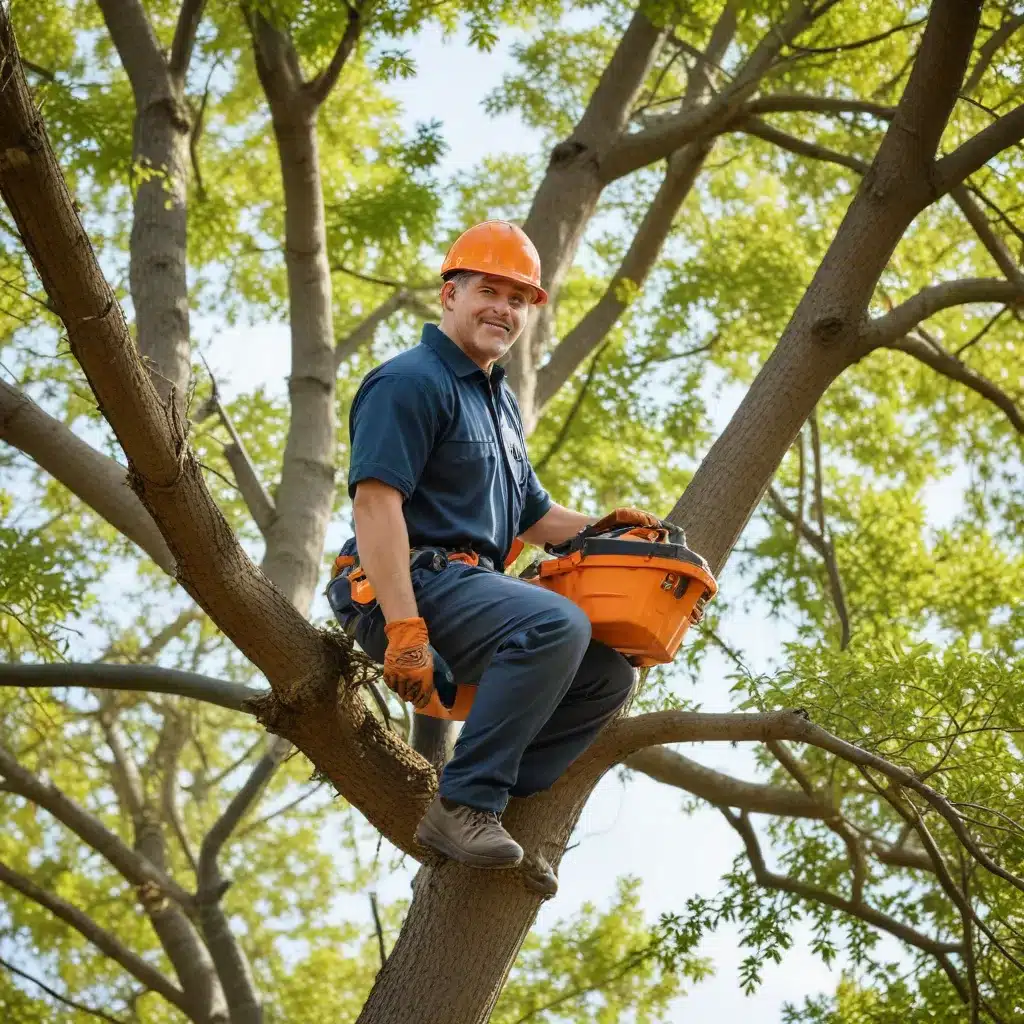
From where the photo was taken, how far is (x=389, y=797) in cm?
387

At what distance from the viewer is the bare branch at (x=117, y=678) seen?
4422 mm

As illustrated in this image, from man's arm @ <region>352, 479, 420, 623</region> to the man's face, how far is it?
0.60 m

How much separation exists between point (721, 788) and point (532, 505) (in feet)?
11.1

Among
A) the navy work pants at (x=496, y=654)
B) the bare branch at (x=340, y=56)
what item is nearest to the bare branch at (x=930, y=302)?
the navy work pants at (x=496, y=654)

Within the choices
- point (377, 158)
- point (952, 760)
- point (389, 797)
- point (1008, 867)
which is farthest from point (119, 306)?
point (377, 158)

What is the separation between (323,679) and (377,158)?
857cm

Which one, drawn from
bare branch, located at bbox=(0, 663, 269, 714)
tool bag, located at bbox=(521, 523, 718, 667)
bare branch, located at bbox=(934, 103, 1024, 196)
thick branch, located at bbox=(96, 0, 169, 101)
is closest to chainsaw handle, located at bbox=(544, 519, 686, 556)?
tool bag, located at bbox=(521, 523, 718, 667)

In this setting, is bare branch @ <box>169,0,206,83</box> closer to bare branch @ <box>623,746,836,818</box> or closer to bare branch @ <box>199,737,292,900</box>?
bare branch @ <box>199,737,292,900</box>

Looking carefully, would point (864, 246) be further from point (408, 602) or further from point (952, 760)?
point (408, 602)

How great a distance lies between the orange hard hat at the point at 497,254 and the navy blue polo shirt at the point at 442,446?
199 millimetres

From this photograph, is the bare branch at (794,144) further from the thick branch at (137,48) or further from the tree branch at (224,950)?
the tree branch at (224,950)

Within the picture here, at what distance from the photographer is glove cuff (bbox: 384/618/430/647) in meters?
3.15

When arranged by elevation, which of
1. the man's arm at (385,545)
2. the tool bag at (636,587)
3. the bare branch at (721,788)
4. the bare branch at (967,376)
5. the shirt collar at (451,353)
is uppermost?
the bare branch at (967,376)

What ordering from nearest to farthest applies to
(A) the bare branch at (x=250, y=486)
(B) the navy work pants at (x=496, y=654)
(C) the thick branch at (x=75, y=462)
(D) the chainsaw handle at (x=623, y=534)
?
(B) the navy work pants at (x=496, y=654) < (D) the chainsaw handle at (x=623, y=534) < (C) the thick branch at (x=75, y=462) < (A) the bare branch at (x=250, y=486)
